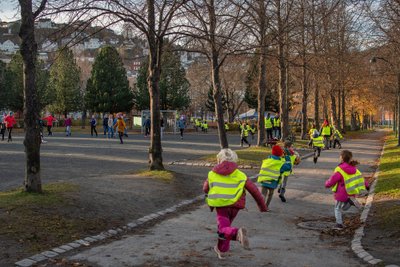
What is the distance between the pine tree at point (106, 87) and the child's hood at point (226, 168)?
55.0m

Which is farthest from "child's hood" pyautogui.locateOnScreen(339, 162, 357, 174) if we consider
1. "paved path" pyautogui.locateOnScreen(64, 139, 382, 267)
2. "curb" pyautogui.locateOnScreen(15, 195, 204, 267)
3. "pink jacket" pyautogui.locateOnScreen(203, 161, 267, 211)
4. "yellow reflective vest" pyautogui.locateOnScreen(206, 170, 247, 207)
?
"curb" pyautogui.locateOnScreen(15, 195, 204, 267)

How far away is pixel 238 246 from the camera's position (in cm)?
761

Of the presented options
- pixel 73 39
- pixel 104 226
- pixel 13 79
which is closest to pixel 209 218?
pixel 104 226

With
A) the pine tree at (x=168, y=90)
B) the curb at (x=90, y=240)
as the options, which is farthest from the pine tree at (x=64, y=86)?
the curb at (x=90, y=240)

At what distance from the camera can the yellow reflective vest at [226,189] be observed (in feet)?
22.1

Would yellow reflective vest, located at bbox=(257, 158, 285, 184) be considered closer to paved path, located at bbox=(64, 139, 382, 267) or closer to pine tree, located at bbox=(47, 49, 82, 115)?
paved path, located at bbox=(64, 139, 382, 267)

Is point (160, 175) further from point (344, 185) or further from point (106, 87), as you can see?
point (106, 87)

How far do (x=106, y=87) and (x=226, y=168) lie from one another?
183 feet

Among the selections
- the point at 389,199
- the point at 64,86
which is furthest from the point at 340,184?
the point at 64,86

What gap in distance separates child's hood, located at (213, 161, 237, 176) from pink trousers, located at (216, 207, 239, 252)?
476 millimetres

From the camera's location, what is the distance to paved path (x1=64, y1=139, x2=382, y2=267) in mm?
6773

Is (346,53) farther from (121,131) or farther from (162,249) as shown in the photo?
(162,249)

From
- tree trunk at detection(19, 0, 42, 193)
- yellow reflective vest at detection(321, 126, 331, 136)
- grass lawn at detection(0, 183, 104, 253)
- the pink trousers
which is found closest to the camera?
the pink trousers

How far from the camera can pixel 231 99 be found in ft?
269
